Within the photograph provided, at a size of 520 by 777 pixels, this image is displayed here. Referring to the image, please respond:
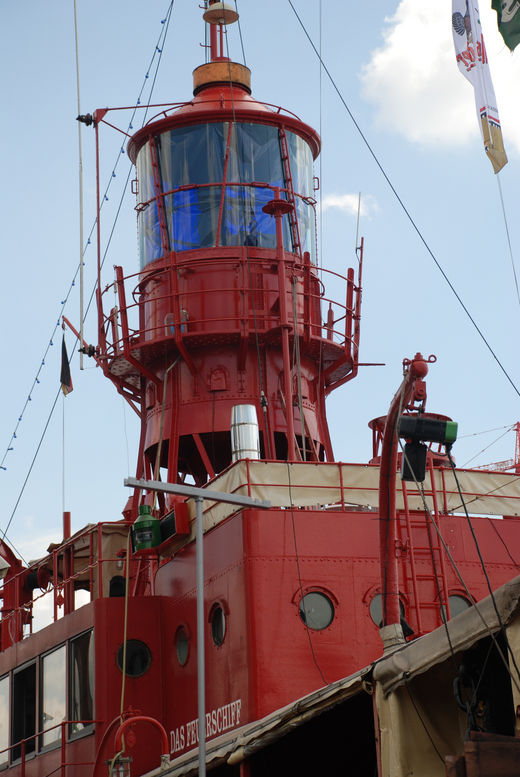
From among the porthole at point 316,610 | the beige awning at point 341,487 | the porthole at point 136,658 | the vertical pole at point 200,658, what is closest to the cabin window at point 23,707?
the porthole at point 136,658

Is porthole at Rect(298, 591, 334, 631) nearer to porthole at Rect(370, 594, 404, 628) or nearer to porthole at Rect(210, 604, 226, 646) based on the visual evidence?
porthole at Rect(370, 594, 404, 628)

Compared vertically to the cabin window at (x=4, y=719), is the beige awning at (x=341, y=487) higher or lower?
higher

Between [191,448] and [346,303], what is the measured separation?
167 inches

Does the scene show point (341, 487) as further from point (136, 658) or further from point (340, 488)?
point (136, 658)

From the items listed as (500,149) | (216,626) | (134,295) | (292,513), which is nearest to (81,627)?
(216,626)

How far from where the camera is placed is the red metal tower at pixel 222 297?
25031mm

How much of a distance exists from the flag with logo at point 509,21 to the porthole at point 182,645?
11.1 m

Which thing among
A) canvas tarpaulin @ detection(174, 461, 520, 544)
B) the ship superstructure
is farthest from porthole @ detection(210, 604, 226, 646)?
canvas tarpaulin @ detection(174, 461, 520, 544)

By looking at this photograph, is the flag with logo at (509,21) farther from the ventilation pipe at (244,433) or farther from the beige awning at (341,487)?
the ventilation pipe at (244,433)

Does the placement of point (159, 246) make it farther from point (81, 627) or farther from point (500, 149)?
point (500, 149)

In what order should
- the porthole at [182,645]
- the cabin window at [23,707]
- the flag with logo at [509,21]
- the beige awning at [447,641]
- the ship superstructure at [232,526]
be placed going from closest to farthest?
the beige awning at [447,641]
the flag with logo at [509,21]
the ship superstructure at [232,526]
the porthole at [182,645]
the cabin window at [23,707]

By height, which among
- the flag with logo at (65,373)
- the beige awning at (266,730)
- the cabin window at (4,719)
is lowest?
the beige awning at (266,730)

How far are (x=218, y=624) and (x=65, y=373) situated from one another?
10.0 m

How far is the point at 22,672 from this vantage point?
2570cm
